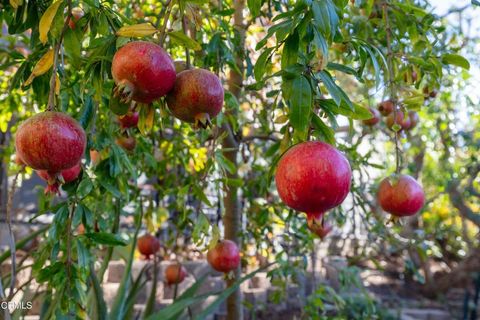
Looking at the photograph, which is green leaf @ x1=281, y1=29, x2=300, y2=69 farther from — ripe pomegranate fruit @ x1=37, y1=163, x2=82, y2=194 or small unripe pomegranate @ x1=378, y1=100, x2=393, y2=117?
small unripe pomegranate @ x1=378, y1=100, x2=393, y2=117

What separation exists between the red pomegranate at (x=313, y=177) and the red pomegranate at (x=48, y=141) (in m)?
0.36

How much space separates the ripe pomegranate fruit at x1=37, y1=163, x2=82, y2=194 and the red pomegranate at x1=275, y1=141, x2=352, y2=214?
0.42 m

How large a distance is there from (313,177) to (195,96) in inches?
10.1

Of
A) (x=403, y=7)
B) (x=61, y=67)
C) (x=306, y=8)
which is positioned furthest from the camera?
(x=403, y=7)

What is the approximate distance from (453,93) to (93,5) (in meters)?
3.73

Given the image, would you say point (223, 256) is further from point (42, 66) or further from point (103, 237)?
point (42, 66)

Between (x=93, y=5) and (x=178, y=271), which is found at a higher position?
(x=93, y=5)

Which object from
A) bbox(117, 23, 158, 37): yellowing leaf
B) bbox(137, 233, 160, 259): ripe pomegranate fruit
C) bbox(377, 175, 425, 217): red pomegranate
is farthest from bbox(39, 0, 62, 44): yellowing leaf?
bbox(137, 233, 160, 259): ripe pomegranate fruit

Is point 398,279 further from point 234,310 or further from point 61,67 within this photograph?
point 61,67

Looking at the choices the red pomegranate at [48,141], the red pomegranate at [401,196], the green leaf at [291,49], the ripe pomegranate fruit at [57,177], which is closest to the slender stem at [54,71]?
the red pomegranate at [48,141]

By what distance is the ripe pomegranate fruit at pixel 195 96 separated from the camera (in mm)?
793

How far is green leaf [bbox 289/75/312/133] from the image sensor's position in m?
0.69

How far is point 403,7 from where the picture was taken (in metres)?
1.34

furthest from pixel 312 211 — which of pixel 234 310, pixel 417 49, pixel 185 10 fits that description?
pixel 234 310
